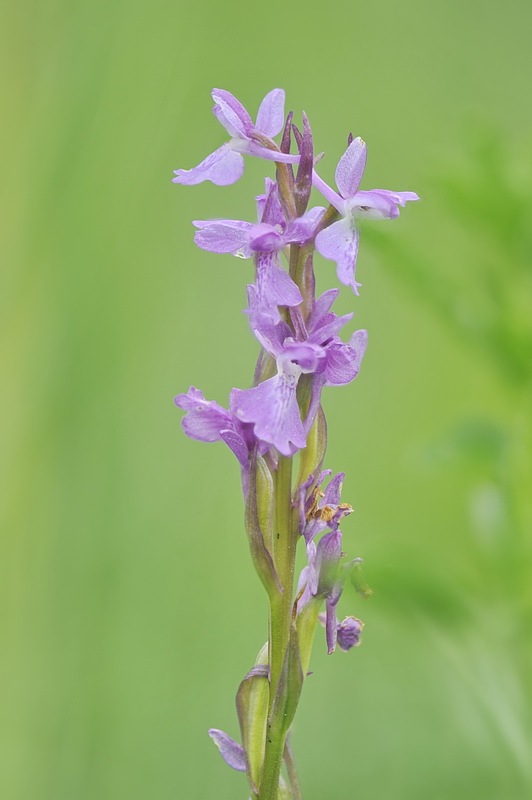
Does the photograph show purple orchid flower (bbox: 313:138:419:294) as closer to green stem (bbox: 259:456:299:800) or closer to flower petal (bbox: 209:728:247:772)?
green stem (bbox: 259:456:299:800)

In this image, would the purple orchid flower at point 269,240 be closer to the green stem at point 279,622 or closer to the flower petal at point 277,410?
the flower petal at point 277,410

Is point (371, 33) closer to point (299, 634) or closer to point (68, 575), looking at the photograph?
point (68, 575)

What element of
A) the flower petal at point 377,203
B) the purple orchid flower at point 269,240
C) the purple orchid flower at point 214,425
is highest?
the flower petal at point 377,203

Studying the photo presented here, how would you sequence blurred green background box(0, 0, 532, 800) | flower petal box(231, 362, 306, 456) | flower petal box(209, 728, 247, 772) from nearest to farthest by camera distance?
flower petal box(231, 362, 306, 456) → flower petal box(209, 728, 247, 772) → blurred green background box(0, 0, 532, 800)

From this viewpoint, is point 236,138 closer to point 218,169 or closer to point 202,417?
point 218,169

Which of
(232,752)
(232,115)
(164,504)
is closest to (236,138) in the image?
(232,115)

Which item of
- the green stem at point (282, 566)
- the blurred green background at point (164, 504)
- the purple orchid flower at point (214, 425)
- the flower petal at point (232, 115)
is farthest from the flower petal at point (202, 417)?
the blurred green background at point (164, 504)

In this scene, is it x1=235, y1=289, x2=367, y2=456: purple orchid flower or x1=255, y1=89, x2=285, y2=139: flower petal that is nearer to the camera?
x1=235, y1=289, x2=367, y2=456: purple orchid flower

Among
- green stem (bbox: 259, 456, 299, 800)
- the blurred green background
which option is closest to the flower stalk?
green stem (bbox: 259, 456, 299, 800)
